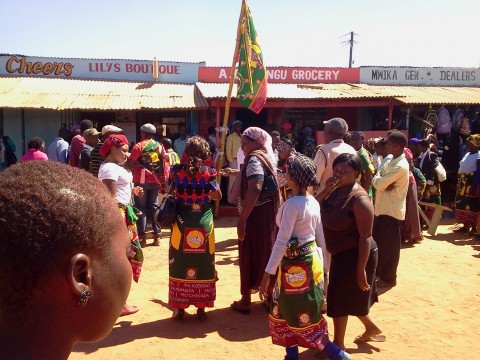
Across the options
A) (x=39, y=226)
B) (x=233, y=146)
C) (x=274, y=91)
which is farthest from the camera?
(x=274, y=91)

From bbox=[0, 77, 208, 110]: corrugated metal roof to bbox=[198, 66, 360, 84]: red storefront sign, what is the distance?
72 centimetres

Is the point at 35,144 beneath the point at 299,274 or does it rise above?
above

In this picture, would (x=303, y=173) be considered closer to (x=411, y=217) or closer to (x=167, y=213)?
(x=167, y=213)

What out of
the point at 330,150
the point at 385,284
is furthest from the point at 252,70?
the point at 385,284

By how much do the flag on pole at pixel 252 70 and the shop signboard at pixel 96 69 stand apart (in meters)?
6.09

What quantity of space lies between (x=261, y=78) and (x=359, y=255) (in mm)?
4533

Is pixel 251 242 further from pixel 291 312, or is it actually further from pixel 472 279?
pixel 472 279

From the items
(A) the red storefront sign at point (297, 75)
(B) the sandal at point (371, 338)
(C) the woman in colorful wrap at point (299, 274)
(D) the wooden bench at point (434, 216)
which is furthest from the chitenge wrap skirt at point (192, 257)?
(A) the red storefront sign at point (297, 75)

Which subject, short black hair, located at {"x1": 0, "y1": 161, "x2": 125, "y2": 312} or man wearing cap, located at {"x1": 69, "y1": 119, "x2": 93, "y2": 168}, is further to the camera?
man wearing cap, located at {"x1": 69, "y1": 119, "x2": 93, "y2": 168}

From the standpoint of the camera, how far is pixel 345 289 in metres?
3.46

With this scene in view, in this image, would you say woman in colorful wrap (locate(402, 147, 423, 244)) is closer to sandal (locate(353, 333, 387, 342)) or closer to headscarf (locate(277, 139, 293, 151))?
headscarf (locate(277, 139, 293, 151))

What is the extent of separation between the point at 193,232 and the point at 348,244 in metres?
1.48

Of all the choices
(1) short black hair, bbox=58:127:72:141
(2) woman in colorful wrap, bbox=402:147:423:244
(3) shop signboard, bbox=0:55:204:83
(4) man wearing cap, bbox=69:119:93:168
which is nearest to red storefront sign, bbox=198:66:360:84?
(3) shop signboard, bbox=0:55:204:83

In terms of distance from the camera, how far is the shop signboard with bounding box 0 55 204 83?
1239cm
